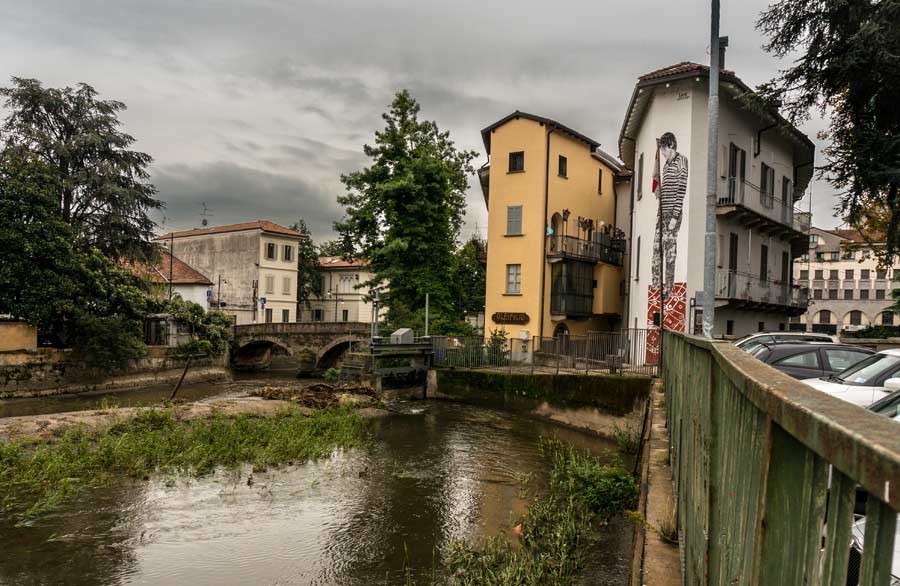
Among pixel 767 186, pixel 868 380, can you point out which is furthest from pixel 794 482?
pixel 767 186

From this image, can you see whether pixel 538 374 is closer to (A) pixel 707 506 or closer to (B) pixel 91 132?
(A) pixel 707 506

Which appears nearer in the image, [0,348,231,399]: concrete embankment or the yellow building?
[0,348,231,399]: concrete embankment

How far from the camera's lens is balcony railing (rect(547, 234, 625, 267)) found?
31.2 metres

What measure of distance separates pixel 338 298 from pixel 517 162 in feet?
124

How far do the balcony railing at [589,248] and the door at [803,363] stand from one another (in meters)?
18.4

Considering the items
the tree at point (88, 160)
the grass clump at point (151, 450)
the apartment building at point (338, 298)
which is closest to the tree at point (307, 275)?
the apartment building at point (338, 298)

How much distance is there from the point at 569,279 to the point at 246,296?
3573cm

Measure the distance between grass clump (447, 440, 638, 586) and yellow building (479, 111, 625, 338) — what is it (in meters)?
18.1

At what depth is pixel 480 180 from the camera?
38438 mm

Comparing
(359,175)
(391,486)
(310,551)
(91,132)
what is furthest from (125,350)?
(310,551)

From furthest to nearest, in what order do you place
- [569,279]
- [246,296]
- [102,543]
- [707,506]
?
[246,296]
[569,279]
[102,543]
[707,506]

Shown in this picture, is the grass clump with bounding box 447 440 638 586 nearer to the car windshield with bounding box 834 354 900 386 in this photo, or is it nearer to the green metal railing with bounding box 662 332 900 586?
the car windshield with bounding box 834 354 900 386

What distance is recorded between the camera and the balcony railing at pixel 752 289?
2320 centimetres

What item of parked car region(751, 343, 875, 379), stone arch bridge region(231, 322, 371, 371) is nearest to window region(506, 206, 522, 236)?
stone arch bridge region(231, 322, 371, 371)
